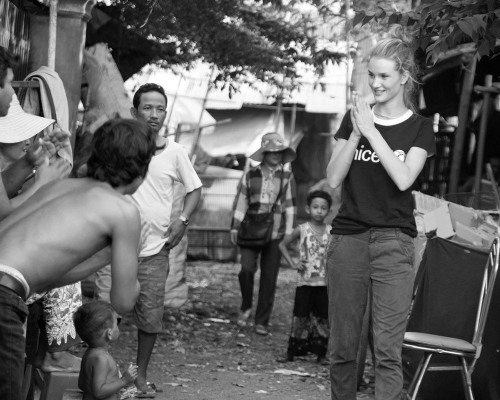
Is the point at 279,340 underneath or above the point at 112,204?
underneath

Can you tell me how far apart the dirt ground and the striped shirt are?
122 centimetres

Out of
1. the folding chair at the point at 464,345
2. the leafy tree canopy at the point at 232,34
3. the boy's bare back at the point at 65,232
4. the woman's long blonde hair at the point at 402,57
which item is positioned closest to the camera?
the boy's bare back at the point at 65,232

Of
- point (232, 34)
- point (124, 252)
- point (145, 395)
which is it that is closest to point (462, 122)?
point (232, 34)

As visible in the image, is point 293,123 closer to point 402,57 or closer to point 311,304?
point 311,304

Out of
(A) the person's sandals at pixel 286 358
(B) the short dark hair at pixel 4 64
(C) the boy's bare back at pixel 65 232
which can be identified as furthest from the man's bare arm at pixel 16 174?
(A) the person's sandals at pixel 286 358

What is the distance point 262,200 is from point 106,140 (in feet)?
23.1

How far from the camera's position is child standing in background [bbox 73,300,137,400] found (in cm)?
555

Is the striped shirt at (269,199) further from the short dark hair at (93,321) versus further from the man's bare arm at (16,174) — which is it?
the man's bare arm at (16,174)

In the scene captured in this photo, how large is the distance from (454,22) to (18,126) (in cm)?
266

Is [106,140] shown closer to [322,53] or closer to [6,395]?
[6,395]

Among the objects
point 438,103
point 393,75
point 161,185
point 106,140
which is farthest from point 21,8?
point 438,103

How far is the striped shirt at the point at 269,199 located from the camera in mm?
11242

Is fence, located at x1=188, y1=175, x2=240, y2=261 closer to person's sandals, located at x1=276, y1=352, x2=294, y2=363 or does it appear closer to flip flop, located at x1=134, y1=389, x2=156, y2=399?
person's sandals, located at x1=276, y1=352, x2=294, y2=363

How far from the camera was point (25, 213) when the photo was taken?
4.16 meters
